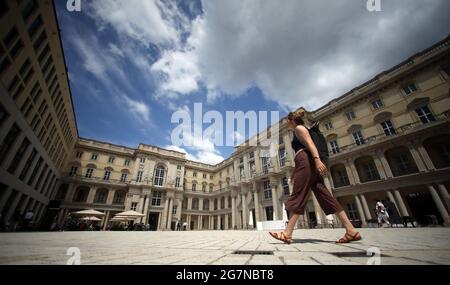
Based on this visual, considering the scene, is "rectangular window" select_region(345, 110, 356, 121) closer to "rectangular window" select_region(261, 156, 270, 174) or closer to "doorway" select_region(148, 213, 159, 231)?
"rectangular window" select_region(261, 156, 270, 174)

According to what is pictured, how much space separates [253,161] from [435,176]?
1956 cm

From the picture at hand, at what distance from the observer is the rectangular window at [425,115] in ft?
53.6

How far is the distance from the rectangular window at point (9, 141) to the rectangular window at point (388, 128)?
31525 millimetres

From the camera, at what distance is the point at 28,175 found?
1559 centimetres

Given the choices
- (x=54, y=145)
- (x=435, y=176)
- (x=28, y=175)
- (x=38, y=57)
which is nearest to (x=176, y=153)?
(x=54, y=145)

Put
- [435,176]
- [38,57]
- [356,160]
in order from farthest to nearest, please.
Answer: [356,160], [435,176], [38,57]

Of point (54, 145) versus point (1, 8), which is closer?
point (1, 8)

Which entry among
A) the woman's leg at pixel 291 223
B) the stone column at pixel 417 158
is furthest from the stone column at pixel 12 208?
the stone column at pixel 417 158

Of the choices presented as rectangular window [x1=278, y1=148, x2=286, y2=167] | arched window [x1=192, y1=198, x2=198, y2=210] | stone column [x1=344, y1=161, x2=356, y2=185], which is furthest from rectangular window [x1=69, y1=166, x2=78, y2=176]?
stone column [x1=344, y1=161, x2=356, y2=185]

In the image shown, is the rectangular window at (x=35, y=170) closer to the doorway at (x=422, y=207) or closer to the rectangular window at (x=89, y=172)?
the rectangular window at (x=89, y=172)

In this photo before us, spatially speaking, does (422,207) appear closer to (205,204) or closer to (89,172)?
(205,204)
